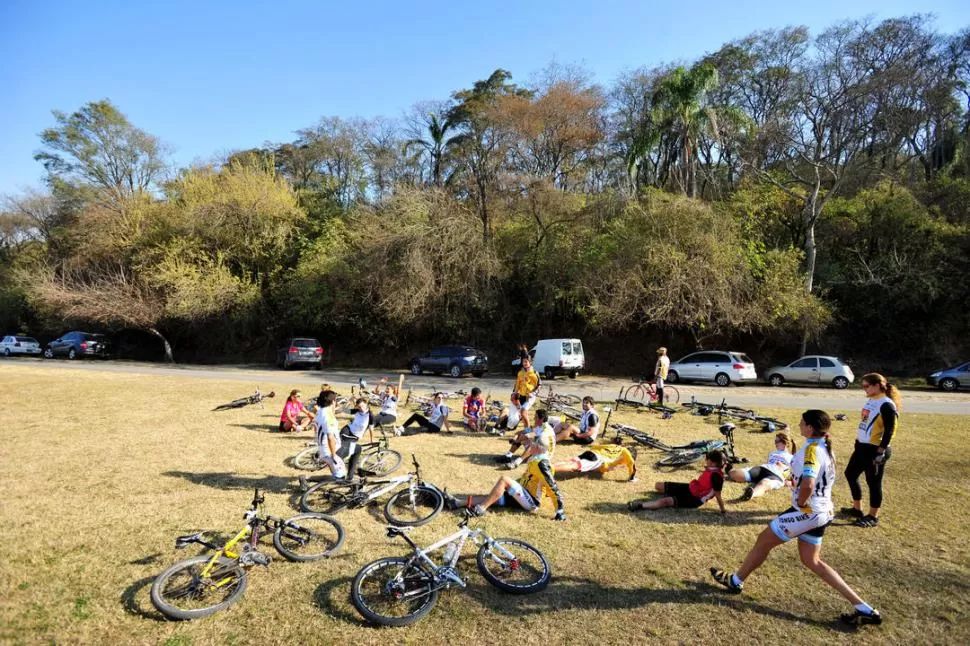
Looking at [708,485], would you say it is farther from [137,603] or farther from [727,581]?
[137,603]

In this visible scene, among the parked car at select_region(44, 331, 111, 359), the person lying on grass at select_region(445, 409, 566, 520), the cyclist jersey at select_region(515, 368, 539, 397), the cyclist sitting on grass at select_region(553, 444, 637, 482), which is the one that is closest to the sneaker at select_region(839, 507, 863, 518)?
the cyclist sitting on grass at select_region(553, 444, 637, 482)

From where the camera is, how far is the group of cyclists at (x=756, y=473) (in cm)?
457

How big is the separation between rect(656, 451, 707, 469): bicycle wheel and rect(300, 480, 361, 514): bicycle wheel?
5.32 m

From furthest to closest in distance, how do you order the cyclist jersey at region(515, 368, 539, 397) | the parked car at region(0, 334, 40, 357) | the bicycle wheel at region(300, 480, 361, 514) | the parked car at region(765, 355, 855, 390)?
1. the parked car at region(0, 334, 40, 357)
2. the parked car at region(765, 355, 855, 390)
3. the cyclist jersey at region(515, 368, 539, 397)
4. the bicycle wheel at region(300, 480, 361, 514)

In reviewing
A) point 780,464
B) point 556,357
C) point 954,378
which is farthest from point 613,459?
point 954,378

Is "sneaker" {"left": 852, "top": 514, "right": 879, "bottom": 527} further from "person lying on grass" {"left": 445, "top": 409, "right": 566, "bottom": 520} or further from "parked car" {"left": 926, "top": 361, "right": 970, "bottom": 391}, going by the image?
"parked car" {"left": 926, "top": 361, "right": 970, "bottom": 391}

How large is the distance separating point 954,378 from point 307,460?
80.0ft

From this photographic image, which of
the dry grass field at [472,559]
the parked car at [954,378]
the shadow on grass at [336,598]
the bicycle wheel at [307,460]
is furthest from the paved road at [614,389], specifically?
the shadow on grass at [336,598]

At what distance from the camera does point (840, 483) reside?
8383 mm

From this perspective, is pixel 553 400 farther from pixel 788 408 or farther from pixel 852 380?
pixel 852 380

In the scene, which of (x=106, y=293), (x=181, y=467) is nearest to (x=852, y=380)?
(x=181, y=467)

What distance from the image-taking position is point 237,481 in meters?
8.23

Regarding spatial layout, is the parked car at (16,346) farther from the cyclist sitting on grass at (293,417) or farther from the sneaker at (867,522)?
the sneaker at (867,522)

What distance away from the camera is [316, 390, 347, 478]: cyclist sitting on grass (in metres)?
7.75
